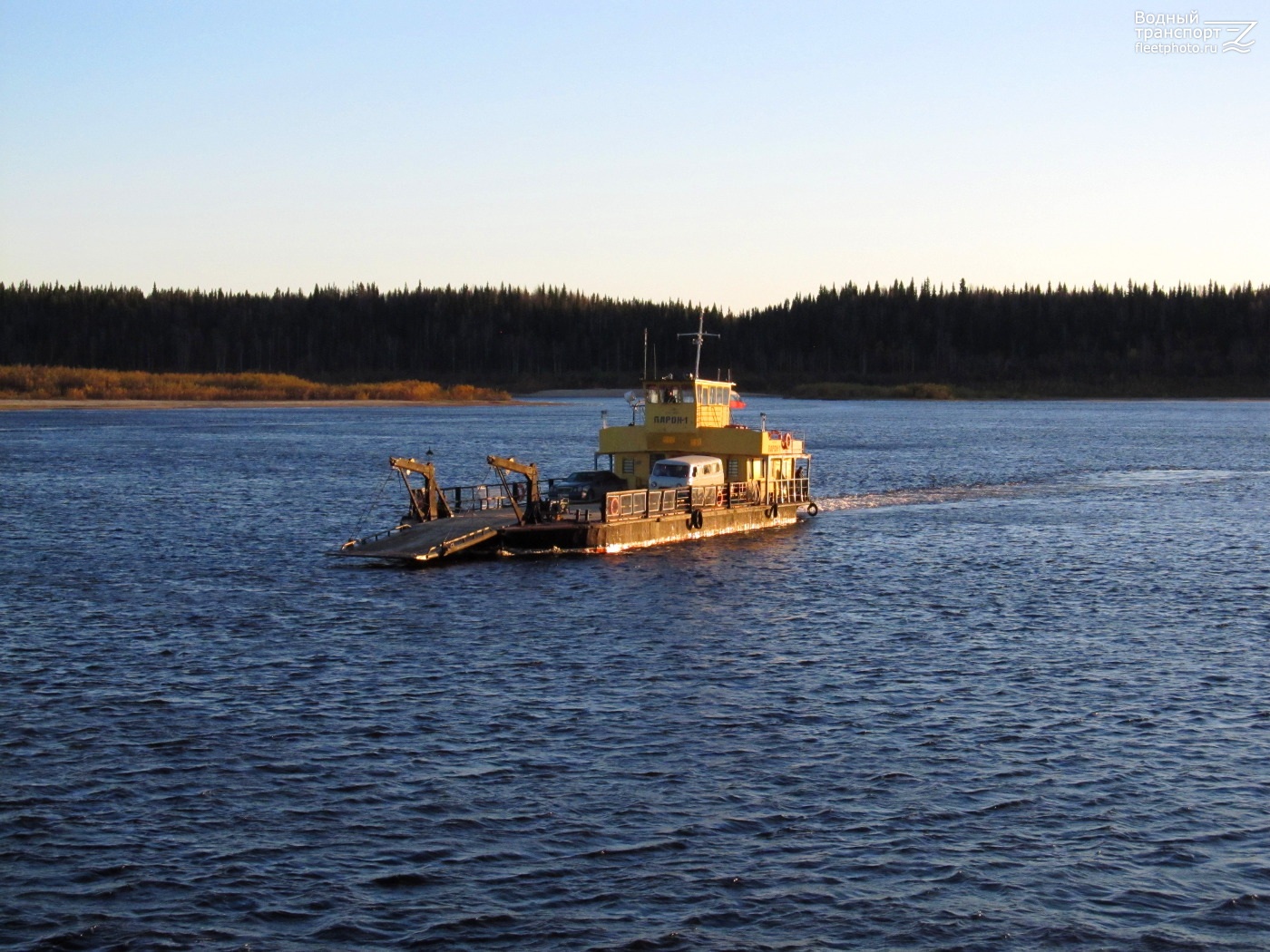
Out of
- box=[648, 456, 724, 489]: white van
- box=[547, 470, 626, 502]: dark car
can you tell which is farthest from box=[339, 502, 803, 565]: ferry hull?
box=[547, 470, 626, 502]: dark car

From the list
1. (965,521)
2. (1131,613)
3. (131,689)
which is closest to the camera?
(131,689)

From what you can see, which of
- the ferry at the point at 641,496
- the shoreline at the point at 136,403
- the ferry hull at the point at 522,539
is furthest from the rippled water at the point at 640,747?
the shoreline at the point at 136,403

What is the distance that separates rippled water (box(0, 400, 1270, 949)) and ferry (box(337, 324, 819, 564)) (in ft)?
3.51

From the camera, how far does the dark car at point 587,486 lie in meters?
53.6

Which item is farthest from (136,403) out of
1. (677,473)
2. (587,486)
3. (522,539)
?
(522,539)

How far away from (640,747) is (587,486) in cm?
3051

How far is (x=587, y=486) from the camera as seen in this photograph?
55.4 metres

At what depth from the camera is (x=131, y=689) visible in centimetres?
2906

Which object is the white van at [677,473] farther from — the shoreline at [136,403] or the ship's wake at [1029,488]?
the shoreline at [136,403]

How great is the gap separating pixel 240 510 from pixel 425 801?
46.1m

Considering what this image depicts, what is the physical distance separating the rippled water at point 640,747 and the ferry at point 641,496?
3.51ft

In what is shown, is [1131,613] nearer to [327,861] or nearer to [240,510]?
[327,861]

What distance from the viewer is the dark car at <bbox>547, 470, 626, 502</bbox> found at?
53.6m

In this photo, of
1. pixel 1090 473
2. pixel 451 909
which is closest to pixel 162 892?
pixel 451 909
